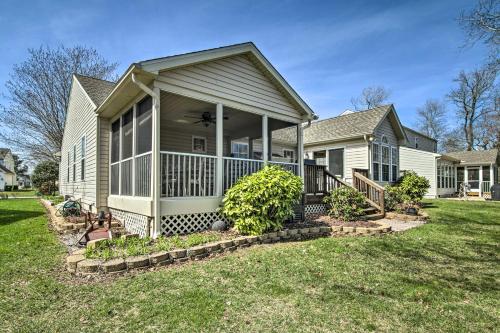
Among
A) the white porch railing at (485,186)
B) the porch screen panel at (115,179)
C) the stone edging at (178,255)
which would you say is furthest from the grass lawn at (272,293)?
the white porch railing at (485,186)

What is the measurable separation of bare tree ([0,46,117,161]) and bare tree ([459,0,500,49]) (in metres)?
25.5

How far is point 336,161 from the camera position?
571 inches

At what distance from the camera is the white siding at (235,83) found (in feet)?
20.5

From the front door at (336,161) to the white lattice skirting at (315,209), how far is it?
15.8 ft

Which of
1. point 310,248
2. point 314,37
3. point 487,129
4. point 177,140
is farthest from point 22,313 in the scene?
point 487,129

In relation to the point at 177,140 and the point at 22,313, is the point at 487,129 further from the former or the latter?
the point at 22,313

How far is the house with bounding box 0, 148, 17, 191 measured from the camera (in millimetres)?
41188

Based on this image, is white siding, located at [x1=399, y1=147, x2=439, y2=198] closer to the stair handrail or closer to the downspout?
the stair handrail

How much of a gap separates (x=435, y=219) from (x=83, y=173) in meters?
12.6

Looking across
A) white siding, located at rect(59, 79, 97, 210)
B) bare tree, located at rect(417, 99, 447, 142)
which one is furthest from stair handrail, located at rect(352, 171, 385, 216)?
bare tree, located at rect(417, 99, 447, 142)

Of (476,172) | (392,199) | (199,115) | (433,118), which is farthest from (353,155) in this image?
(433,118)

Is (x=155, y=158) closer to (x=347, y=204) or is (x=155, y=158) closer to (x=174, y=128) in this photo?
(x=174, y=128)

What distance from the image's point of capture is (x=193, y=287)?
3551 millimetres

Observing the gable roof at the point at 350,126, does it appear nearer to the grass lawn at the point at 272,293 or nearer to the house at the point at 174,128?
the house at the point at 174,128
